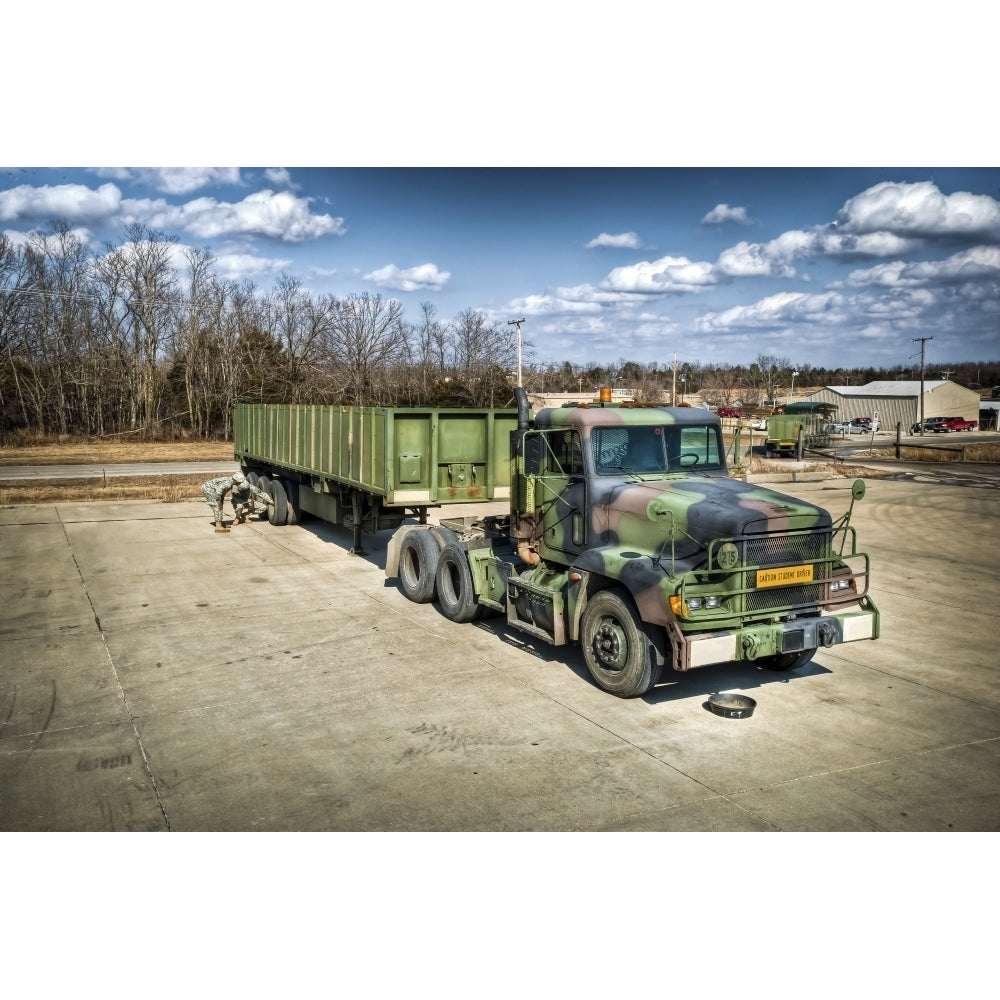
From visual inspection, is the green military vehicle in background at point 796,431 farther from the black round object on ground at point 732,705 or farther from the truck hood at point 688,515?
the black round object on ground at point 732,705

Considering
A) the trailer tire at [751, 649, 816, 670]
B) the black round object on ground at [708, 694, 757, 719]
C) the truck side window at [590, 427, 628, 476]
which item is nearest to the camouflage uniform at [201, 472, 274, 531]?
the truck side window at [590, 427, 628, 476]

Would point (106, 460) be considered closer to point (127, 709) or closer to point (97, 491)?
point (97, 491)

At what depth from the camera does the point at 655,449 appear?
340 inches

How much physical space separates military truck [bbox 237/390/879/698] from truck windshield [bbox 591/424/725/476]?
1 centimetres

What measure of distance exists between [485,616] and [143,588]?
506cm

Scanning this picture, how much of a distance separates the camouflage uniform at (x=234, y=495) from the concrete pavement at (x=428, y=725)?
5605 millimetres

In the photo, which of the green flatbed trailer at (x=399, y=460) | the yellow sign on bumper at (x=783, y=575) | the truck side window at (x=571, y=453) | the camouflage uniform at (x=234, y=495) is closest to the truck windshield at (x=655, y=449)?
the truck side window at (x=571, y=453)

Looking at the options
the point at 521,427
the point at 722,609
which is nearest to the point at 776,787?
the point at 722,609

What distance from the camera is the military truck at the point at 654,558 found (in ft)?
23.1

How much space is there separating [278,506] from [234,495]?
105 centimetres

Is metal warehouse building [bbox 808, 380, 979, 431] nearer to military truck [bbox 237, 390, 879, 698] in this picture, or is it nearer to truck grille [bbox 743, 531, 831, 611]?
military truck [bbox 237, 390, 879, 698]

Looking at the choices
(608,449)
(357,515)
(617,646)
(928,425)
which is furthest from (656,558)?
(928,425)

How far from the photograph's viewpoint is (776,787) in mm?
5766

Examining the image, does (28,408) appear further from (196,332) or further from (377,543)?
(377,543)
